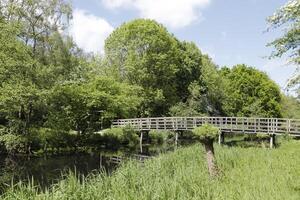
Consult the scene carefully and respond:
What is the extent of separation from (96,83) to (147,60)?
7785 millimetres

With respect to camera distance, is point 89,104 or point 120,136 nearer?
point 89,104

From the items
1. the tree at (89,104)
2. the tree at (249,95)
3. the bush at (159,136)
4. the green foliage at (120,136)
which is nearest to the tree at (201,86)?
the tree at (249,95)

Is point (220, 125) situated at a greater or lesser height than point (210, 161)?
greater

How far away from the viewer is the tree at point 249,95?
50.3 metres

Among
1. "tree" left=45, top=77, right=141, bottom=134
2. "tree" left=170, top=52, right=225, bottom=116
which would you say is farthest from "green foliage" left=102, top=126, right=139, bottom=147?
"tree" left=170, top=52, right=225, bottom=116

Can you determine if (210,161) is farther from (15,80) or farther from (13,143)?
(15,80)

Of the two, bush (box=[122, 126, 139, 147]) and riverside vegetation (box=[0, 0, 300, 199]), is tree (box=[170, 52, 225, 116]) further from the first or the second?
bush (box=[122, 126, 139, 147])

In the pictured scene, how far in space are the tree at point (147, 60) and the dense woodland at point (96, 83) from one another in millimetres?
110

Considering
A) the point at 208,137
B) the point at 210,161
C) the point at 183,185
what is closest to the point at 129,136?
the point at 208,137

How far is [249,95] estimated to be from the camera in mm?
52062

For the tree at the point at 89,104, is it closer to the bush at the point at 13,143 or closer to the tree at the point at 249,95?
the bush at the point at 13,143

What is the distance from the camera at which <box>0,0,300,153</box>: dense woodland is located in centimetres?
2575

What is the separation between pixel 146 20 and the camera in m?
45.8

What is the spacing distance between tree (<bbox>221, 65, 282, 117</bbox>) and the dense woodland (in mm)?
128
